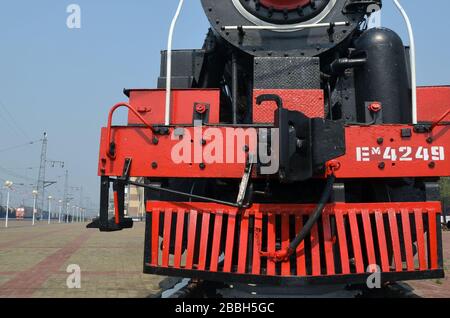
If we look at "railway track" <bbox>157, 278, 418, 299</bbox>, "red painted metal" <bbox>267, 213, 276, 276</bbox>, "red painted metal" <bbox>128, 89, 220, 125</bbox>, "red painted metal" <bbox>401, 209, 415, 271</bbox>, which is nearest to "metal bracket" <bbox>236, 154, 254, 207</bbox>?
"red painted metal" <bbox>267, 213, 276, 276</bbox>

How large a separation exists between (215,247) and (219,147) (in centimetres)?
77

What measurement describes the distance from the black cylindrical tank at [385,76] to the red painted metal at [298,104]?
18.8 inches

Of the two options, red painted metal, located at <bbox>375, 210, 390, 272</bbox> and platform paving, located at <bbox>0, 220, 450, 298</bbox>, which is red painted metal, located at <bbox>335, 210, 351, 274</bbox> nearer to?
red painted metal, located at <bbox>375, 210, 390, 272</bbox>

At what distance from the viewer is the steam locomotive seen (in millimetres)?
3256

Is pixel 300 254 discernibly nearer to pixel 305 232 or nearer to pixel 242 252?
pixel 305 232

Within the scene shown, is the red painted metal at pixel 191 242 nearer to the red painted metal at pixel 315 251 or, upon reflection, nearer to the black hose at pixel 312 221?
the black hose at pixel 312 221

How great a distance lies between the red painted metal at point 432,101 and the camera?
A: 407 centimetres

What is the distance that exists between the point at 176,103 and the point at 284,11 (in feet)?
4.58

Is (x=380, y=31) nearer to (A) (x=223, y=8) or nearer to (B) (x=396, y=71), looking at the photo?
(B) (x=396, y=71)

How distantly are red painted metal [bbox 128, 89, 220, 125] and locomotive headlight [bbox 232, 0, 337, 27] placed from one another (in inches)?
36.3

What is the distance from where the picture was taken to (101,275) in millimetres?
7070

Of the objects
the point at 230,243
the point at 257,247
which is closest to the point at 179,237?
the point at 230,243

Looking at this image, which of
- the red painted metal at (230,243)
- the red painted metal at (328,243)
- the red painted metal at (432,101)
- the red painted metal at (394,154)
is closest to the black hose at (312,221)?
the red painted metal at (328,243)

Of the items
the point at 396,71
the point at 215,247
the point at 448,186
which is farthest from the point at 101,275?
the point at 448,186
